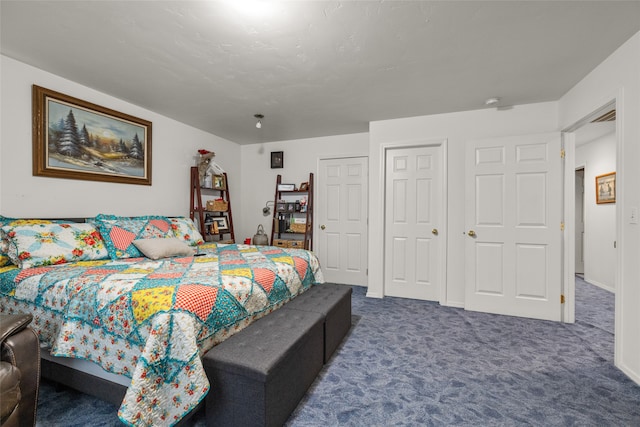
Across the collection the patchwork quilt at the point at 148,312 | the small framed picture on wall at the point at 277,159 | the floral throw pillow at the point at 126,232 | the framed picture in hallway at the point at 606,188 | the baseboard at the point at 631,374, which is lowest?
the baseboard at the point at 631,374

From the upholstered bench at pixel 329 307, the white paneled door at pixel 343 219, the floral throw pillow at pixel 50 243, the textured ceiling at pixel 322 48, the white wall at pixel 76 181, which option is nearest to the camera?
the textured ceiling at pixel 322 48

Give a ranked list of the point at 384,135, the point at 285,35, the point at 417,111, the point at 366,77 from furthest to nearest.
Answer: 1. the point at 384,135
2. the point at 417,111
3. the point at 366,77
4. the point at 285,35

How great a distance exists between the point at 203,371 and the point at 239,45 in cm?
206

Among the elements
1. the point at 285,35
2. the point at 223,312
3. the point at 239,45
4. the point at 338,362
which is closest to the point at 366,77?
the point at 285,35

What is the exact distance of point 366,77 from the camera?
2.55 metres

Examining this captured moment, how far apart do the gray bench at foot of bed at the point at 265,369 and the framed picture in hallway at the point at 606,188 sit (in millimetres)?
4682

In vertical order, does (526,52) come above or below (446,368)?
above

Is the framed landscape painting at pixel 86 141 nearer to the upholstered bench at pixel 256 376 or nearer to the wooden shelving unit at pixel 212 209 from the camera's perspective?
the wooden shelving unit at pixel 212 209

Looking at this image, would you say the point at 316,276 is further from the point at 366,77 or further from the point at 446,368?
the point at 366,77

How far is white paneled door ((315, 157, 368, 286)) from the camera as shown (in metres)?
4.35

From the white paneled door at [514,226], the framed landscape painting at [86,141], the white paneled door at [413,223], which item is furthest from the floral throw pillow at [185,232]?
the white paneled door at [514,226]

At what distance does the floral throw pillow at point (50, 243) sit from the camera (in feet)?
6.55

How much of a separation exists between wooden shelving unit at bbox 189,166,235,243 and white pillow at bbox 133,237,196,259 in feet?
3.86

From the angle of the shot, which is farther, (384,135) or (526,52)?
(384,135)
